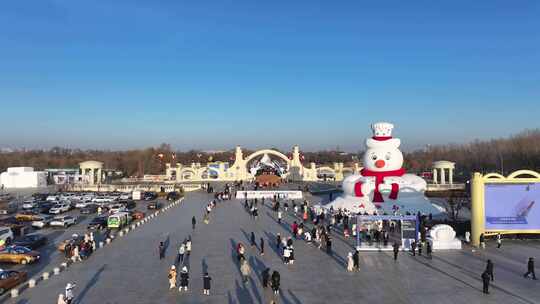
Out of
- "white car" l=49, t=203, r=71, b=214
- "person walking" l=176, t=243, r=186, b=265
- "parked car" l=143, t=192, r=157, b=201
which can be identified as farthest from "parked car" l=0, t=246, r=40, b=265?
"parked car" l=143, t=192, r=157, b=201

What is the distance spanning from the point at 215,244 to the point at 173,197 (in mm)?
21147

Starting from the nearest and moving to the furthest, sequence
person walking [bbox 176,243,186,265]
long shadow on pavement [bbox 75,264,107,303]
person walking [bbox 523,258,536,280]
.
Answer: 1. long shadow on pavement [bbox 75,264,107,303]
2. person walking [bbox 523,258,536,280]
3. person walking [bbox 176,243,186,265]

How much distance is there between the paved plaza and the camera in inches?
566

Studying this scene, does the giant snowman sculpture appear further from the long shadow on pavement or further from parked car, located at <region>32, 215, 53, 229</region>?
parked car, located at <region>32, 215, 53, 229</region>

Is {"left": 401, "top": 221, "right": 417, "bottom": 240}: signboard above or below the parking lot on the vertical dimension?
above

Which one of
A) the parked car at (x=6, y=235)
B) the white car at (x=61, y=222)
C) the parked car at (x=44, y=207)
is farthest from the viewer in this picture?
the parked car at (x=44, y=207)

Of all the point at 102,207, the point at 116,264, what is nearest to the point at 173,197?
the point at 102,207

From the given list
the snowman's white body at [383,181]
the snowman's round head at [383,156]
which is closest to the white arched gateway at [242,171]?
the snowman's white body at [383,181]

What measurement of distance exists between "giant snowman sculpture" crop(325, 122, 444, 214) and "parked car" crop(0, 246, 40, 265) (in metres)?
18.1

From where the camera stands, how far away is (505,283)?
15.6 meters

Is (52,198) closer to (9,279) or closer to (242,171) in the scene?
(242,171)

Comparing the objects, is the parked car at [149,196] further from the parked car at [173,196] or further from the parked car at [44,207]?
the parked car at [44,207]

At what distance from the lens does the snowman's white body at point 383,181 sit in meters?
29.9

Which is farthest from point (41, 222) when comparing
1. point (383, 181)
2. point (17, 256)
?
point (383, 181)
